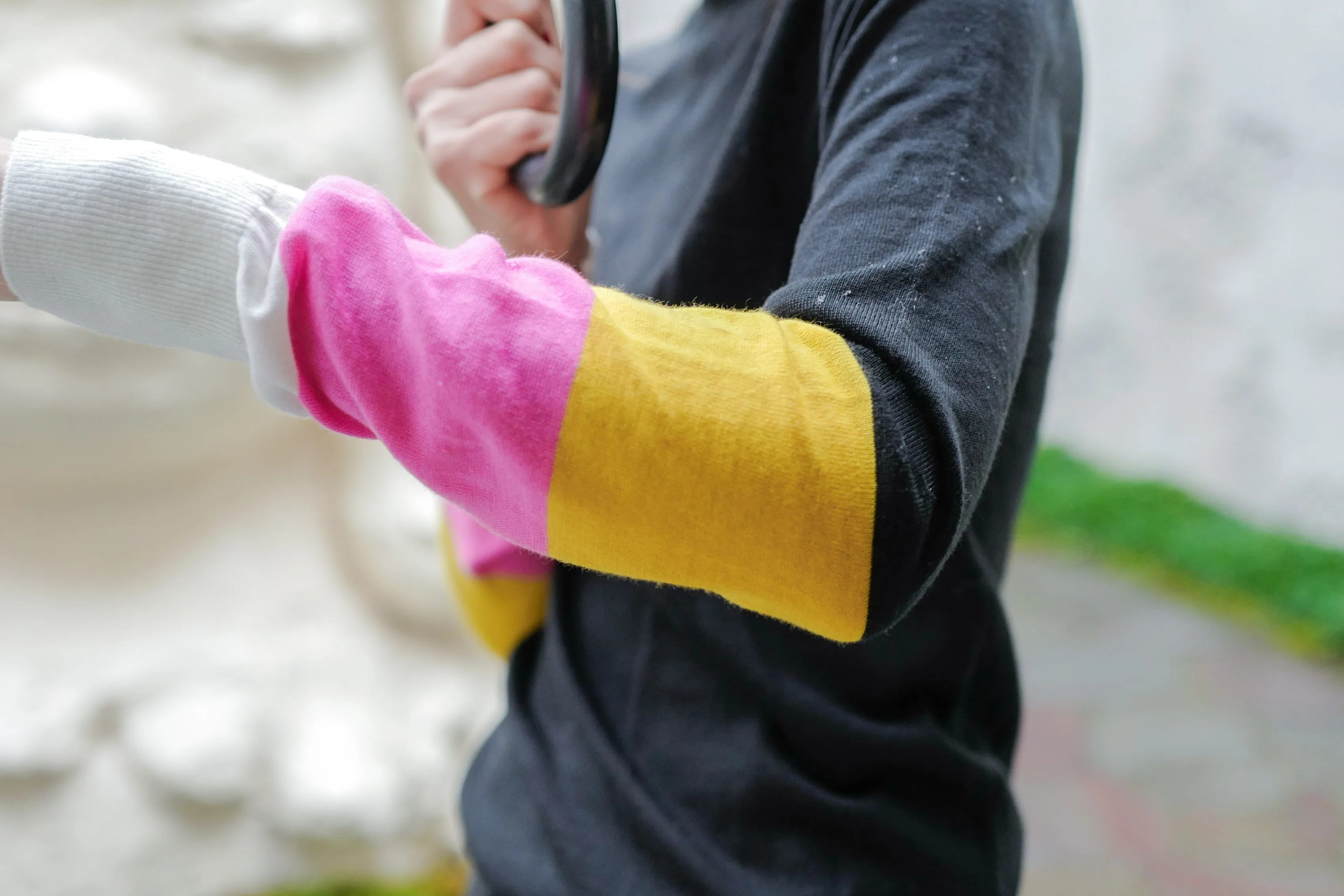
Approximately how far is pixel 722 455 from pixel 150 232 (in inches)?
7.2

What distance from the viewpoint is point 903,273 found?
373mm

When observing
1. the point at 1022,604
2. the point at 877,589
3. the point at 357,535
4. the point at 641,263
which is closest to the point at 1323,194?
the point at 1022,604

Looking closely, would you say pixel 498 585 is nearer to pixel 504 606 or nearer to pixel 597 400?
pixel 504 606

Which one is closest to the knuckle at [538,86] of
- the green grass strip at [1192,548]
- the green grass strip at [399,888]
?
the green grass strip at [399,888]

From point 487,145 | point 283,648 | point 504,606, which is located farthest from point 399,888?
point 487,145

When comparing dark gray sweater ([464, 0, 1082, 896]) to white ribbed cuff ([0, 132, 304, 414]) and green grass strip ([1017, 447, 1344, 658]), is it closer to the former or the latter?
white ribbed cuff ([0, 132, 304, 414])

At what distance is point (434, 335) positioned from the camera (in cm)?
34

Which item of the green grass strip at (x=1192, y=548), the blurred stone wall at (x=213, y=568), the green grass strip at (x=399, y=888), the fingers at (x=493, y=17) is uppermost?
the fingers at (x=493, y=17)

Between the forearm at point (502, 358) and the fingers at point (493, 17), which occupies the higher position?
the fingers at point (493, 17)

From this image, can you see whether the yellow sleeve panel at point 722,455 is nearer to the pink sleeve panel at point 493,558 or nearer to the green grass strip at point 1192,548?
the pink sleeve panel at point 493,558

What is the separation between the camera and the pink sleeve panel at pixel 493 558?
2.13ft

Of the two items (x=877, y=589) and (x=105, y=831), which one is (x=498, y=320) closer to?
(x=877, y=589)

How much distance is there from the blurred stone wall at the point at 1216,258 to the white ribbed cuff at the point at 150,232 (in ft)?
6.82

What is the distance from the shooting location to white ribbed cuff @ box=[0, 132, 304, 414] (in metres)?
0.35
